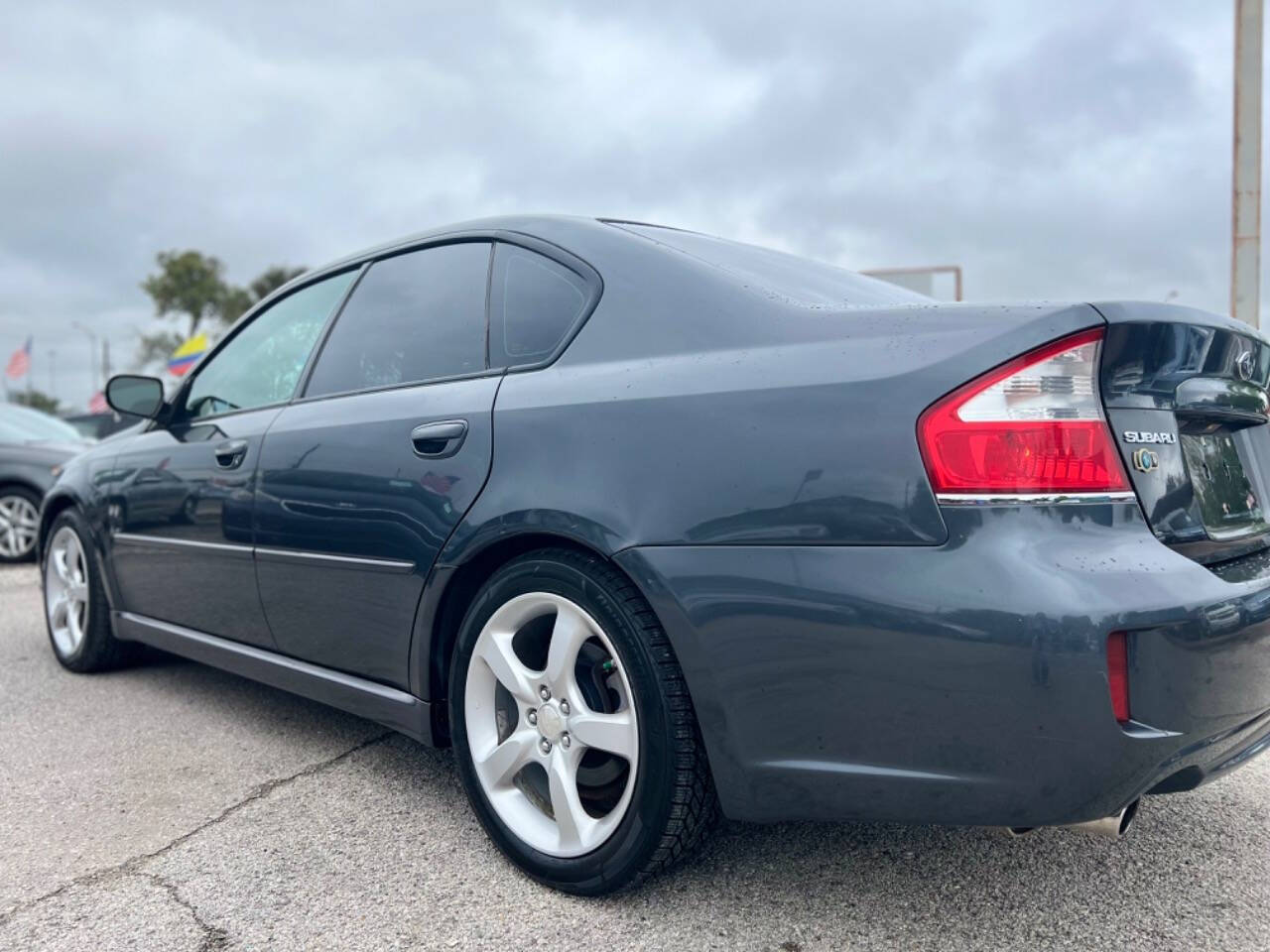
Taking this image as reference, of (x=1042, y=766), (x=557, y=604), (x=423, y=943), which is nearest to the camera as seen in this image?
(x=1042, y=766)

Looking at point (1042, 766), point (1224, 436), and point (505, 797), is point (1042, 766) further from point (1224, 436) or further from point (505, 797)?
point (505, 797)

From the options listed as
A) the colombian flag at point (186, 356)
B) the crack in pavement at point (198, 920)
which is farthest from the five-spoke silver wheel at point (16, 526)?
the colombian flag at point (186, 356)

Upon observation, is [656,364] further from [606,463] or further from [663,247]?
[663,247]

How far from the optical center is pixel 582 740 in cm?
207

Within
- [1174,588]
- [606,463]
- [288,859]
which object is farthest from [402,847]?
[1174,588]

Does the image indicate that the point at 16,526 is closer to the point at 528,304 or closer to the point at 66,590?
the point at 66,590

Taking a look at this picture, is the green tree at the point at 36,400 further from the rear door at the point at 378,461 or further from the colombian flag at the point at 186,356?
the rear door at the point at 378,461

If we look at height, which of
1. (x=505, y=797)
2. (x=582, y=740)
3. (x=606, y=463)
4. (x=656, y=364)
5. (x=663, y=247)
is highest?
(x=663, y=247)

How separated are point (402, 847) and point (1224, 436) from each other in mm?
1977

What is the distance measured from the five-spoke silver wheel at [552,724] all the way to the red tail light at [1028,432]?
76cm

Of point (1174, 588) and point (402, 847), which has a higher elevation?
point (1174, 588)

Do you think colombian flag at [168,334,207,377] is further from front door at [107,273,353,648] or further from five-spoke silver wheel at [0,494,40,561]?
front door at [107,273,353,648]

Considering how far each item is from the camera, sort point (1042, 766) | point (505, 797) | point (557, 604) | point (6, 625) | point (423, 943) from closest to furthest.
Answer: point (1042, 766) < point (423, 943) < point (557, 604) < point (505, 797) < point (6, 625)

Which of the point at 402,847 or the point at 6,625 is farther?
the point at 6,625
